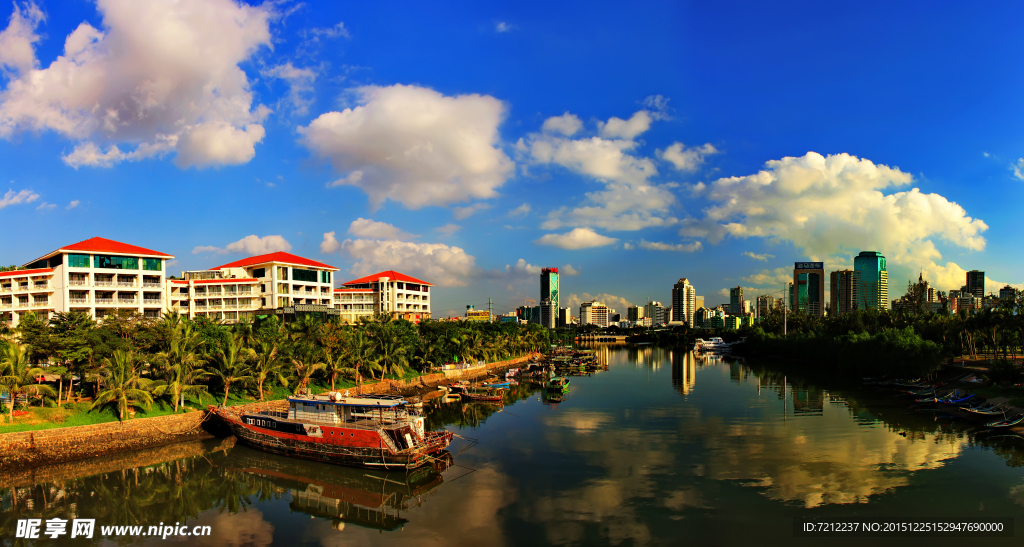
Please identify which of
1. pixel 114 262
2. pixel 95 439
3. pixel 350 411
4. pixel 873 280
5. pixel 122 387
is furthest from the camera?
pixel 873 280

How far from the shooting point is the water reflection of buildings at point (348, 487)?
2366 centimetres

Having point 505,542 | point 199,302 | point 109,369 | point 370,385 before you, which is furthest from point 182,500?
point 199,302

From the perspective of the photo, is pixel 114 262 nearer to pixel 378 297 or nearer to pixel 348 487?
pixel 378 297

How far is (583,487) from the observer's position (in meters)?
25.8

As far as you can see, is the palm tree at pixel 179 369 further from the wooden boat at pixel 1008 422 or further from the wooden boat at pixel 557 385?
the wooden boat at pixel 1008 422

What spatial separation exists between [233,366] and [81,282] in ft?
115

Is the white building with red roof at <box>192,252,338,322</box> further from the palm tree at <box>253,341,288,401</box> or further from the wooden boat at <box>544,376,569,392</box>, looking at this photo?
the wooden boat at <box>544,376,569,392</box>

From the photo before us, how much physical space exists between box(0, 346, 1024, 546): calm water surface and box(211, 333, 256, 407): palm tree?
680 centimetres

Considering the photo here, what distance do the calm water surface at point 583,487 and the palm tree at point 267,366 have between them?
292 inches

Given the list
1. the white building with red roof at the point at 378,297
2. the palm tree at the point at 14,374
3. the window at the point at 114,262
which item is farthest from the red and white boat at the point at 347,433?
the white building with red roof at the point at 378,297

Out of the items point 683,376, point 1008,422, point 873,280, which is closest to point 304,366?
point 1008,422

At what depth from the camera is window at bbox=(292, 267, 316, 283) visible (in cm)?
8194

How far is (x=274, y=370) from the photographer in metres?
42.4

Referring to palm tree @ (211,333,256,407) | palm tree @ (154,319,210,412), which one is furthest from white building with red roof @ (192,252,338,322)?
palm tree @ (154,319,210,412)
